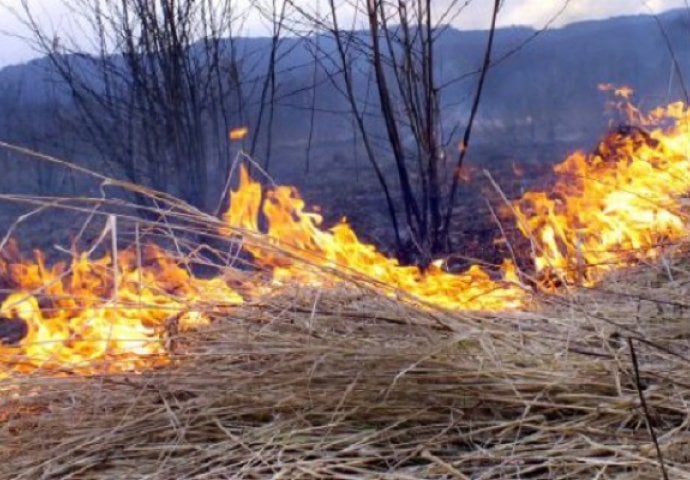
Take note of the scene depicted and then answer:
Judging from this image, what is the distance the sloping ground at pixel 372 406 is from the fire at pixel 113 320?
0.08 m

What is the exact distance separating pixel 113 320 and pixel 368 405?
59 cm

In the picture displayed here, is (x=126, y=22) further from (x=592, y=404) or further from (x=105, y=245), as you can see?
(x=592, y=404)

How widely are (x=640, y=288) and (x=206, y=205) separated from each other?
4018 mm

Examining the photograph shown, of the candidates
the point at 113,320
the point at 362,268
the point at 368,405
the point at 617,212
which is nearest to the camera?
the point at 113,320

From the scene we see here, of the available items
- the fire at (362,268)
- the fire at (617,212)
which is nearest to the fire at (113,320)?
the fire at (362,268)

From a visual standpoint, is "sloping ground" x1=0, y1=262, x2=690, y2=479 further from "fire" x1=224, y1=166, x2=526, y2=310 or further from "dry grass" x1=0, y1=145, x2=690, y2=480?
"fire" x1=224, y1=166, x2=526, y2=310

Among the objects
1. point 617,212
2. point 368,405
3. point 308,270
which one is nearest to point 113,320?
point 308,270

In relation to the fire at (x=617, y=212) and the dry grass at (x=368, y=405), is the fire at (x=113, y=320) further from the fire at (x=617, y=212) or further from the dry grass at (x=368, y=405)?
the fire at (x=617, y=212)

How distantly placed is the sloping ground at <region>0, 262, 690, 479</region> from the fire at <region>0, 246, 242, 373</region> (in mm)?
85

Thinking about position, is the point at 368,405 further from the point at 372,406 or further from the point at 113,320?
the point at 113,320

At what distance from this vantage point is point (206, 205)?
673cm

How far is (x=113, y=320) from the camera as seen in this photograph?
6.44 feet

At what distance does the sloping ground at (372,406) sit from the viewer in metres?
1.95

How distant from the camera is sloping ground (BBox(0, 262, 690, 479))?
1.95 m
